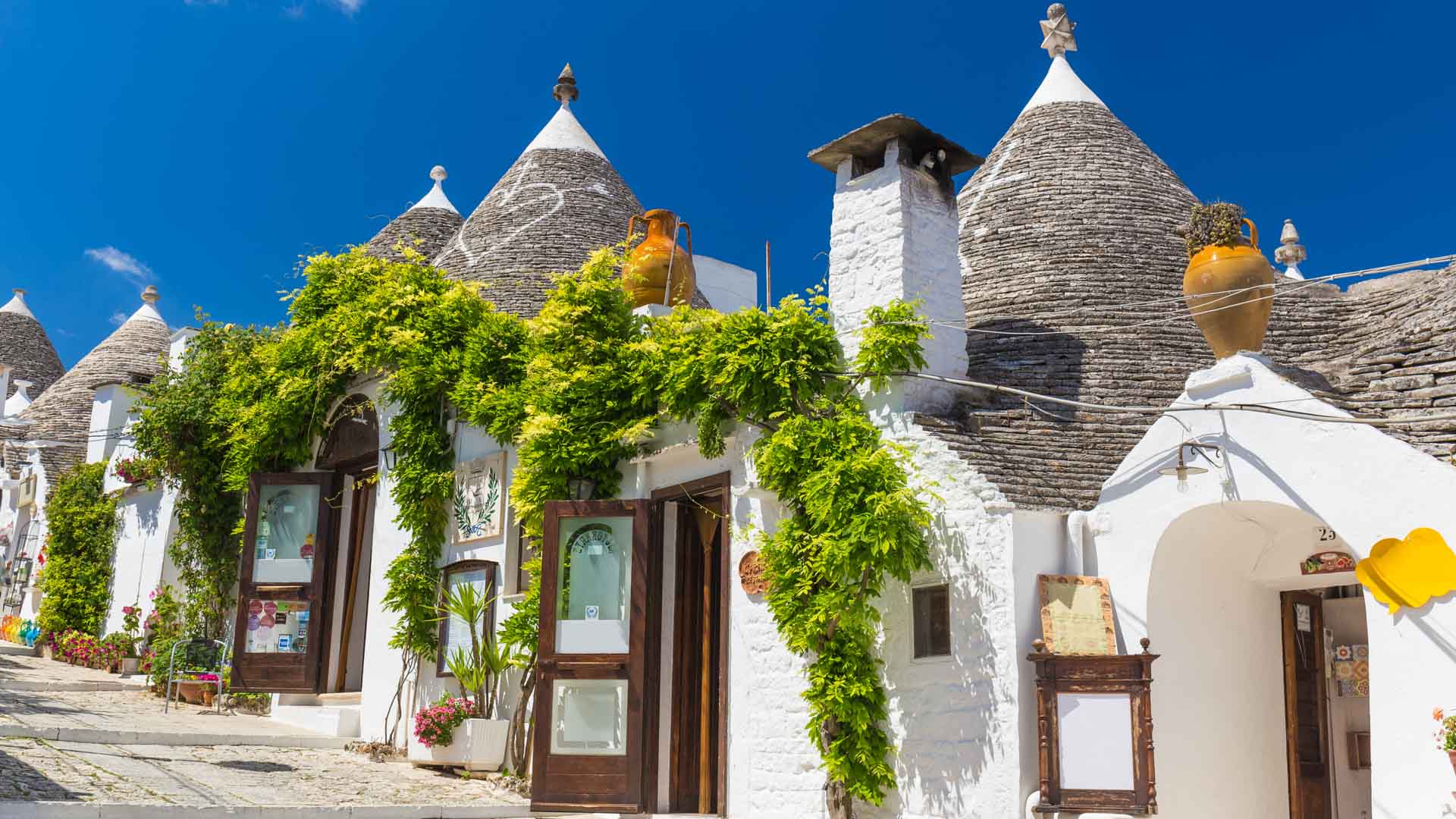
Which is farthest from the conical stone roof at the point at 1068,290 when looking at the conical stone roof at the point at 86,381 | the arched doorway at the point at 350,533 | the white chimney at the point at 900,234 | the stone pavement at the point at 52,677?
the conical stone roof at the point at 86,381

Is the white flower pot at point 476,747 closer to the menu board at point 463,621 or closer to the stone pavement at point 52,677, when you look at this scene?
the menu board at point 463,621

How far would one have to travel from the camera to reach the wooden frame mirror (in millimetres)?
7582

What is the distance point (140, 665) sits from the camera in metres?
16.8

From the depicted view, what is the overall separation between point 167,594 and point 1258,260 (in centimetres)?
1378

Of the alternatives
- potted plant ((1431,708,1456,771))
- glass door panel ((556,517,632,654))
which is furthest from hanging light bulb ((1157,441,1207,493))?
glass door panel ((556,517,632,654))

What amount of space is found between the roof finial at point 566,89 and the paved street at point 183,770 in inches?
385

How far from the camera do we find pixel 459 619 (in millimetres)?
11992

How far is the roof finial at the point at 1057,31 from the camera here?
14.6 m

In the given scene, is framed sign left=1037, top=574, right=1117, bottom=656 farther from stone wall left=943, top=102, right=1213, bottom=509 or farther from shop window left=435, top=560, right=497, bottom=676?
shop window left=435, top=560, right=497, bottom=676

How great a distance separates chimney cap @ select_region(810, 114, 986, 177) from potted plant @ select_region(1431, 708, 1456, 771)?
17.4 ft

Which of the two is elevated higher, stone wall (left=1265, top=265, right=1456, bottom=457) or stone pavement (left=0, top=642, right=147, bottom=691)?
stone wall (left=1265, top=265, right=1456, bottom=457)

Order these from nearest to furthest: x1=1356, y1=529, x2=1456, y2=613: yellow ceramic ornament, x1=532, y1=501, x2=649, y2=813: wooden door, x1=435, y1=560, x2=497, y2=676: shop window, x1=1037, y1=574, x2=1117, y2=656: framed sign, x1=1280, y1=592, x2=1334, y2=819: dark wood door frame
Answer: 1. x1=1356, y1=529, x2=1456, y2=613: yellow ceramic ornament
2. x1=1037, y1=574, x2=1117, y2=656: framed sign
3. x1=1280, y1=592, x2=1334, y2=819: dark wood door frame
4. x1=532, y1=501, x2=649, y2=813: wooden door
5. x1=435, y1=560, x2=497, y2=676: shop window

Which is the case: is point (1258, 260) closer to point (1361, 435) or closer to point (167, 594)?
point (1361, 435)

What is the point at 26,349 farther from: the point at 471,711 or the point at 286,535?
the point at 471,711
